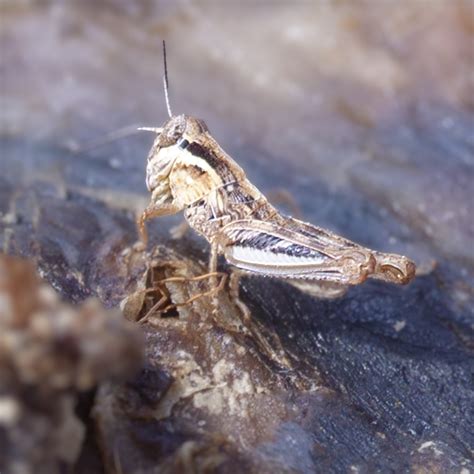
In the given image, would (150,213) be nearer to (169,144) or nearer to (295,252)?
(169,144)

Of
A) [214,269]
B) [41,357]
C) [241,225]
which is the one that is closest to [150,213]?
[241,225]

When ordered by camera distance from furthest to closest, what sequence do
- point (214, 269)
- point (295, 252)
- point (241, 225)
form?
point (241, 225)
point (295, 252)
point (214, 269)

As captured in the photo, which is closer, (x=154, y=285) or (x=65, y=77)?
(x=154, y=285)

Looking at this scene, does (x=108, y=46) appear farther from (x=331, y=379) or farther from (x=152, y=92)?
(x=331, y=379)

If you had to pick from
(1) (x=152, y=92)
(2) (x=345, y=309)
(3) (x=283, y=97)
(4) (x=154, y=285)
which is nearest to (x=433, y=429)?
(2) (x=345, y=309)

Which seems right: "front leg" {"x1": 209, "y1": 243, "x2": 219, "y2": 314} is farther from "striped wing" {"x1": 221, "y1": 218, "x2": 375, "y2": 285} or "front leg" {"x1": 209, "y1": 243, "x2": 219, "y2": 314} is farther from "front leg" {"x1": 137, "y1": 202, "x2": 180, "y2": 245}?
"front leg" {"x1": 137, "y1": 202, "x2": 180, "y2": 245}

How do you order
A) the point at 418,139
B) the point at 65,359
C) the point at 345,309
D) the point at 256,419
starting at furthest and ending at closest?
1. the point at 418,139
2. the point at 345,309
3. the point at 256,419
4. the point at 65,359

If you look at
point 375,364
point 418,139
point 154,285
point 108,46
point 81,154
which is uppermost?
point 418,139
